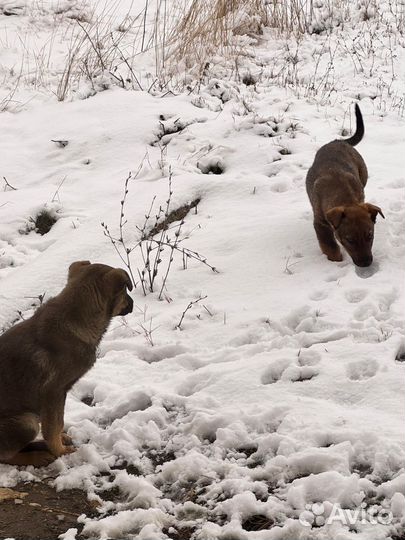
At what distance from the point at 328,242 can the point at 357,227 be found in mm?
367

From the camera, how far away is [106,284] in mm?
4094

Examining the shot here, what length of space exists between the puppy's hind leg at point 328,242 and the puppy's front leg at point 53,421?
9.81 feet

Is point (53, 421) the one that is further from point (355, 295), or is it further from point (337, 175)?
point (337, 175)

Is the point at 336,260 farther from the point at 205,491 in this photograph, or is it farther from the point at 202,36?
the point at 202,36

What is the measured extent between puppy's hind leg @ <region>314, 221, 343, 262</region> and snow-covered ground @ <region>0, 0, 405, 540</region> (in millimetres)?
92

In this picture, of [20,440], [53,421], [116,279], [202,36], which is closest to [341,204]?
[116,279]

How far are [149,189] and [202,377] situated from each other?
3.40 meters

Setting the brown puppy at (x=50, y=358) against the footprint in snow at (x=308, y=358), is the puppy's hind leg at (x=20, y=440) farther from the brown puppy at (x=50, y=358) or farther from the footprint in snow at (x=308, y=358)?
the footprint in snow at (x=308, y=358)

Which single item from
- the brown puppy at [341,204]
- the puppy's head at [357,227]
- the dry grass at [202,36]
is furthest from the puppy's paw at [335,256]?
the dry grass at [202,36]

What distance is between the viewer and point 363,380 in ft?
14.6

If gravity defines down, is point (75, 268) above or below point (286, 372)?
above

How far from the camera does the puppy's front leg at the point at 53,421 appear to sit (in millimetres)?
3998

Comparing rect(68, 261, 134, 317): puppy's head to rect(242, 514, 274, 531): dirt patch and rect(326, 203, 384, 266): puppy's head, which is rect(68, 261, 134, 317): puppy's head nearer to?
rect(242, 514, 274, 531): dirt patch

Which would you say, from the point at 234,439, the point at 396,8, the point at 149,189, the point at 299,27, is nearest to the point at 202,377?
the point at 234,439
